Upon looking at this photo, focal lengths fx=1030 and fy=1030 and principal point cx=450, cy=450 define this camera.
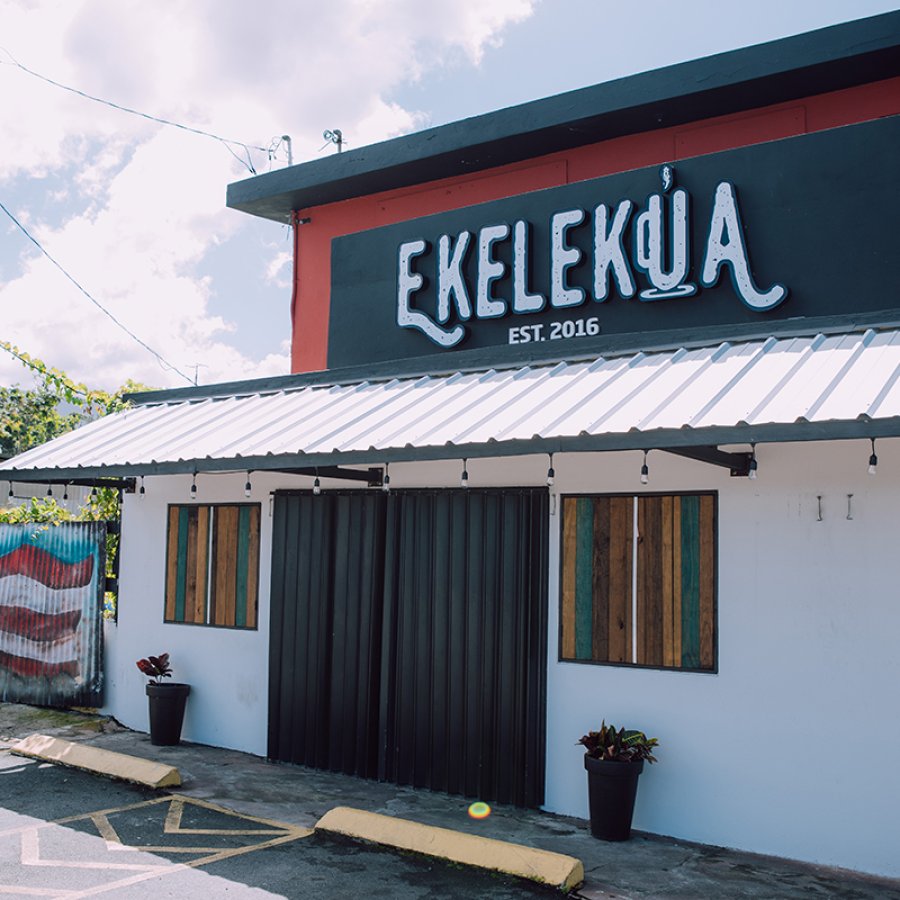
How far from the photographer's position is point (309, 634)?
10867 millimetres

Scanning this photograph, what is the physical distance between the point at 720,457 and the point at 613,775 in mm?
2601

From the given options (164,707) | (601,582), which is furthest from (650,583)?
→ (164,707)

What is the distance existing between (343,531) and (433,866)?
4.05 meters

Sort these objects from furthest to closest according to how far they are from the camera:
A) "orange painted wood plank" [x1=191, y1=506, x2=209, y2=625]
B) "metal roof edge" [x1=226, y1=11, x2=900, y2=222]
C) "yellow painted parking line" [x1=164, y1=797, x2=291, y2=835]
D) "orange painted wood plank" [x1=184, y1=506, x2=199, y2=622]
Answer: "orange painted wood plank" [x1=184, y1=506, x2=199, y2=622]
"orange painted wood plank" [x1=191, y1=506, x2=209, y2=625]
"metal roof edge" [x1=226, y1=11, x2=900, y2=222]
"yellow painted parking line" [x1=164, y1=797, x2=291, y2=835]

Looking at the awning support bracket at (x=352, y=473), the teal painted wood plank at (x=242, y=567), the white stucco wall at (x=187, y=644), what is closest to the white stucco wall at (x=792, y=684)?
the awning support bracket at (x=352, y=473)

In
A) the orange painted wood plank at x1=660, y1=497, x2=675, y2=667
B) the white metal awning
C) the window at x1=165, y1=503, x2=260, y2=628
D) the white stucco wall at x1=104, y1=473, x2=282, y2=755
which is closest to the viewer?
the white metal awning

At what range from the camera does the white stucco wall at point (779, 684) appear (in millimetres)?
7508

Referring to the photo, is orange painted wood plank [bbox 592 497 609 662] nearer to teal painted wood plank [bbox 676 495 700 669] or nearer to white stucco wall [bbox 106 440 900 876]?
white stucco wall [bbox 106 440 900 876]

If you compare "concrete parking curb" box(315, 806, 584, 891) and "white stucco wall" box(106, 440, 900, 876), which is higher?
"white stucco wall" box(106, 440, 900, 876)

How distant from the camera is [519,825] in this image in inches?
337

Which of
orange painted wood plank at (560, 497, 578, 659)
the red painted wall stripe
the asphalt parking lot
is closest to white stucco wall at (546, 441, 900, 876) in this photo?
orange painted wood plank at (560, 497, 578, 659)

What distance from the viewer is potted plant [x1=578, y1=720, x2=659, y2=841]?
802 cm

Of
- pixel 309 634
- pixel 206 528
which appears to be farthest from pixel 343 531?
pixel 206 528

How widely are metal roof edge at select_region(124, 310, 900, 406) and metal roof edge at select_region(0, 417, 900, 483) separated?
1845mm
